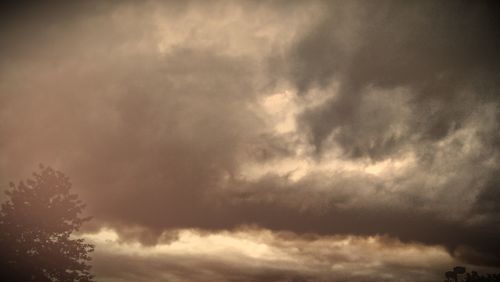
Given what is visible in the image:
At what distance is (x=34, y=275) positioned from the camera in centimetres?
2512

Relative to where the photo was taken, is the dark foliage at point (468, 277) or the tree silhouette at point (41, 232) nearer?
the tree silhouette at point (41, 232)

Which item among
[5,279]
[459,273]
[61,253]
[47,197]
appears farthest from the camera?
[459,273]

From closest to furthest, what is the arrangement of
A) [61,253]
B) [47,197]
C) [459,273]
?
[61,253] < [47,197] < [459,273]

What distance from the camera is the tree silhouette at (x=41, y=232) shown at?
2505 cm

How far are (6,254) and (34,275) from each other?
100 inches

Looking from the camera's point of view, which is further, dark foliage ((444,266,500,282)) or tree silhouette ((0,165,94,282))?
dark foliage ((444,266,500,282))

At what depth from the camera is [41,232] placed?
89.2 ft

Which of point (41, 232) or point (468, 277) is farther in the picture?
point (468, 277)

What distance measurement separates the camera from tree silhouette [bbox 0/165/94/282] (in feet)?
82.2

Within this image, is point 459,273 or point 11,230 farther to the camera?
point 459,273

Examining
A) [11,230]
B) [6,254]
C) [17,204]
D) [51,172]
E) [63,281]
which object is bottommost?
[63,281]

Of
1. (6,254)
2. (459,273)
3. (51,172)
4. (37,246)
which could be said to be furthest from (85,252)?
(459,273)

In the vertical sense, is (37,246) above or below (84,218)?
below

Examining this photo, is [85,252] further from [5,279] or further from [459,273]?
[459,273]
